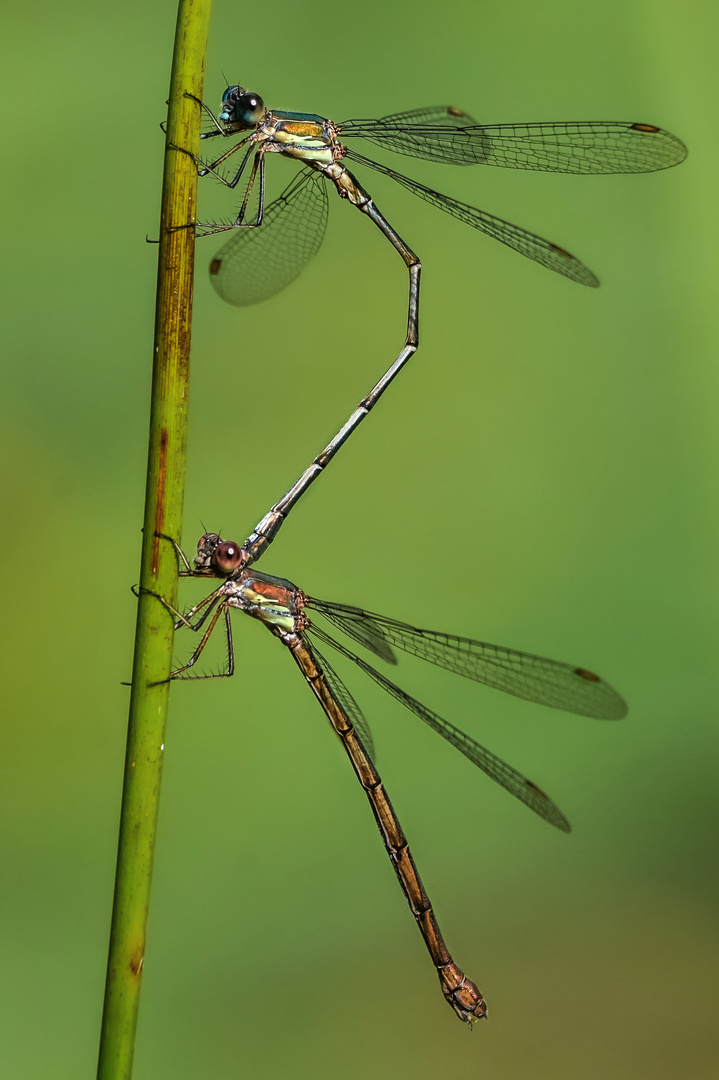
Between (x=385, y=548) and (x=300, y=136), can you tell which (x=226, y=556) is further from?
(x=385, y=548)

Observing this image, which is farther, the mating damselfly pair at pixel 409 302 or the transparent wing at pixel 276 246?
the transparent wing at pixel 276 246

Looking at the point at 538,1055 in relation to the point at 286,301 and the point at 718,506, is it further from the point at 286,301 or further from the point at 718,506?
the point at 286,301

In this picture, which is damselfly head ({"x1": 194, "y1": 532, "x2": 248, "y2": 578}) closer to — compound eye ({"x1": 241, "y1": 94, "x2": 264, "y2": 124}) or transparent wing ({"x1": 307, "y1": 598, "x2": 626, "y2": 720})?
transparent wing ({"x1": 307, "y1": 598, "x2": 626, "y2": 720})

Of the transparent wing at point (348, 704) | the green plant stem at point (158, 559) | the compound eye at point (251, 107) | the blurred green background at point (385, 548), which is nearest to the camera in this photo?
the green plant stem at point (158, 559)

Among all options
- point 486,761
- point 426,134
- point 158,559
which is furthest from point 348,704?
point 426,134

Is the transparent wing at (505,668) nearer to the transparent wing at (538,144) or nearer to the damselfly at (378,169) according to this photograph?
the damselfly at (378,169)

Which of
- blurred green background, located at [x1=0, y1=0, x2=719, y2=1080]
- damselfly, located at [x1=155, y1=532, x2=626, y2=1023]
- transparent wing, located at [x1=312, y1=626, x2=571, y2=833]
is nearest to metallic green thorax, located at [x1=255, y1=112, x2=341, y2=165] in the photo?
blurred green background, located at [x1=0, y1=0, x2=719, y2=1080]

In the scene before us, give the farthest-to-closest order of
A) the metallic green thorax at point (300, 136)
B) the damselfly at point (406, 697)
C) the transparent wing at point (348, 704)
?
the transparent wing at point (348, 704) < the damselfly at point (406, 697) < the metallic green thorax at point (300, 136)

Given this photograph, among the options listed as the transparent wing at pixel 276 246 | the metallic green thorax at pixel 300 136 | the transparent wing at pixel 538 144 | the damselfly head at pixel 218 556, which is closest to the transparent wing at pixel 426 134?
the transparent wing at pixel 538 144
